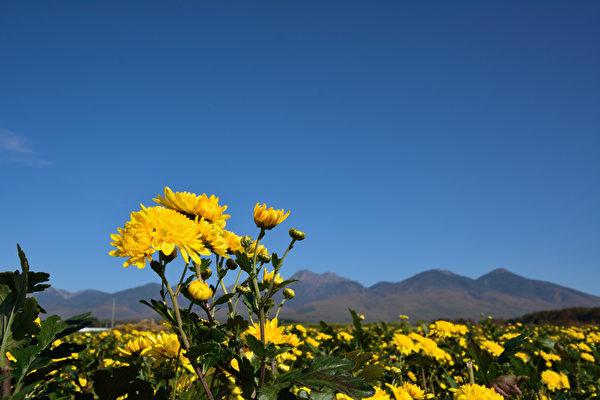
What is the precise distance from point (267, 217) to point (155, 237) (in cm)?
42

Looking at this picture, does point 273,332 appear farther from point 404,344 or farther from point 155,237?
point 404,344

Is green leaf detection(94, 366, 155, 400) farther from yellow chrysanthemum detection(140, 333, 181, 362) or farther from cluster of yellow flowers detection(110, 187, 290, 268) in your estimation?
cluster of yellow flowers detection(110, 187, 290, 268)

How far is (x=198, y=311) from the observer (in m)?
1.34

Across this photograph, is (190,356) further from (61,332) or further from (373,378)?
(373,378)

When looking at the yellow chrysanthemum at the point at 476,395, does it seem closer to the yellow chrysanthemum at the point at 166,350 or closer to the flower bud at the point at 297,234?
the flower bud at the point at 297,234

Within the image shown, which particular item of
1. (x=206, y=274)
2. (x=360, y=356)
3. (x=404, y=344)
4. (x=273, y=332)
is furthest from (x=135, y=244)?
(x=404, y=344)

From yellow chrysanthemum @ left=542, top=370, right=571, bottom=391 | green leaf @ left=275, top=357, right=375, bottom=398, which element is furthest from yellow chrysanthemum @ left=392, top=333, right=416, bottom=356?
green leaf @ left=275, top=357, right=375, bottom=398

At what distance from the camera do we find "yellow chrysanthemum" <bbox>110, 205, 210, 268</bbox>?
1175 mm

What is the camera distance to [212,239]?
1307mm

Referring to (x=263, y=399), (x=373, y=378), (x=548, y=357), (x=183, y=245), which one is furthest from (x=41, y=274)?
(x=548, y=357)

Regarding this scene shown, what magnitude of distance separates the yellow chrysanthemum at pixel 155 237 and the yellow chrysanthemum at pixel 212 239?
0.02m

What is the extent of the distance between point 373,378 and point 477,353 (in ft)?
2.76

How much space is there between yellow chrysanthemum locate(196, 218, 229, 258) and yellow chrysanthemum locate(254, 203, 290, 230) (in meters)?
0.17

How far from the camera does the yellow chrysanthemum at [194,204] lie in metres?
1.37
